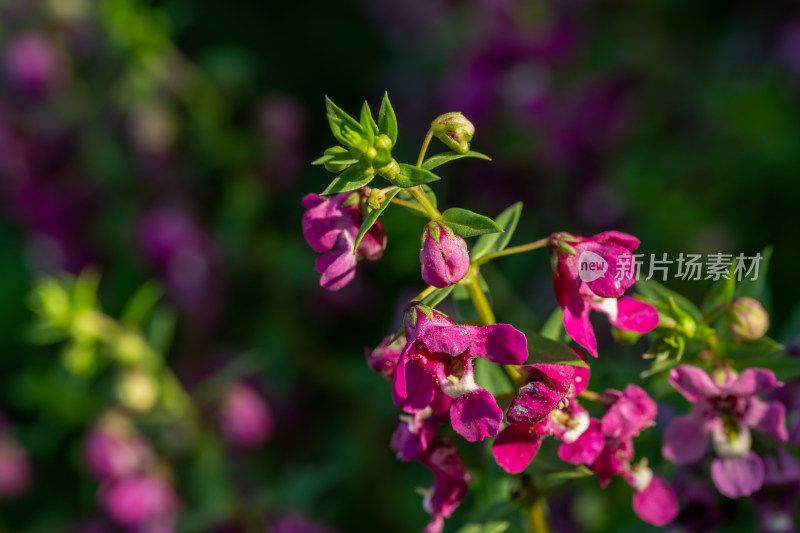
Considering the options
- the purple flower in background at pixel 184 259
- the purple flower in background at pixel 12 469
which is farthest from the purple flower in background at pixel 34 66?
the purple flower in background at pixel 12 469

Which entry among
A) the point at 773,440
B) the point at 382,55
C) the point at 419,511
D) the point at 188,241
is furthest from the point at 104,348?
the point at 382,55

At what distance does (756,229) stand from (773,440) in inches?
82.9

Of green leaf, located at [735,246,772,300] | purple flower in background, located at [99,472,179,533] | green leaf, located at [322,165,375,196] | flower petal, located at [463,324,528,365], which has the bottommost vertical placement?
purple flower in background, located at [99,472,179,533]

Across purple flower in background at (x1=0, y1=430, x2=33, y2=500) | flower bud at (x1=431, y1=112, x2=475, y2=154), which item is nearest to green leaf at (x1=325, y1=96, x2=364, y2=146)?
flower bud at (x1=431, y1=112, x2=475, y2=154)

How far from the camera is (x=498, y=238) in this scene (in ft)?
4.55

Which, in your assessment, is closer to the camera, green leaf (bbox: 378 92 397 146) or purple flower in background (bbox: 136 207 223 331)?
green leaf (bbox: 378 92 397 146)

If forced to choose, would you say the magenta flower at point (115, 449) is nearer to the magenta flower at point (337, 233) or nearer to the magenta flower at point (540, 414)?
the magenta flower at point (337, 233)

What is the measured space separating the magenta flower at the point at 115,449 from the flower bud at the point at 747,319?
1.83 m

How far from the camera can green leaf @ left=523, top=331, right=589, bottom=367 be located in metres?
1.24

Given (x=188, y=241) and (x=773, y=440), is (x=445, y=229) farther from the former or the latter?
(x=188, y=241)

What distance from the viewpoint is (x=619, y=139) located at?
3.53 metres

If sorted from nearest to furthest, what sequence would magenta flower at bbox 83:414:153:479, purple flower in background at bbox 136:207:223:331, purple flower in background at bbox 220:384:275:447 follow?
magenta flower at bbox 83:414:153:479
purple flower in background at bbox 220:384:275:447
purple flower in background at bbox 136:207:223:331

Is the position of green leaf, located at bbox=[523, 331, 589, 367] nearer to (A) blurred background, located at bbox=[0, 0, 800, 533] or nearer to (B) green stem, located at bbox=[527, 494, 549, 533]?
(B) green stem, located at bbox=[527, 494, 549, 533]

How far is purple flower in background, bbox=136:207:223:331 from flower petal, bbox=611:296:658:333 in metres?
2.31
